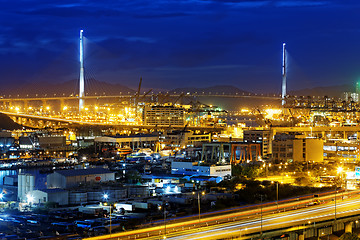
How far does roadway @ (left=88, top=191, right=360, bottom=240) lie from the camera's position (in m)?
4.16

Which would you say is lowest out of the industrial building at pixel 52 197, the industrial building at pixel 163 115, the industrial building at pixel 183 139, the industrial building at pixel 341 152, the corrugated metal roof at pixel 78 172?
the industrial building at pixel 52 197

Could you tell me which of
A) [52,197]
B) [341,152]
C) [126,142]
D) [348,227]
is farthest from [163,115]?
[348,227]

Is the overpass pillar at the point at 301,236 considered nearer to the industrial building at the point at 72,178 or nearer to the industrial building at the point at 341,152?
the industrial building at the point at 72,178

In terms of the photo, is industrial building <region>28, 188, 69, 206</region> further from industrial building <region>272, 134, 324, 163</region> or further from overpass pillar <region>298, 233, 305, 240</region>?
industrial building <region>272, 134, 324, 163</region>

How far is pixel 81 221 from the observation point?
525cm

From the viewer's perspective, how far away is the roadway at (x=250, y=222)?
4164 mm

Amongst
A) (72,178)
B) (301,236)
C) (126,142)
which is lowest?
(301,236)

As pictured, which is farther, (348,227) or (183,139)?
(183,139)

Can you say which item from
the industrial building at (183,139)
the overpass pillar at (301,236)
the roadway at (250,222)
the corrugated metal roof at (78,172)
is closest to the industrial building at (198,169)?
the corrugated metal roof at (78,172)

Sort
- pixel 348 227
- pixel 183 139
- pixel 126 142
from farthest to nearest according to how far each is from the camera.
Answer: pixel 126 142, pixel 183 139, pixel 348 227

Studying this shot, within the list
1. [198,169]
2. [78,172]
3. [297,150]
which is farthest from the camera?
[297,150]

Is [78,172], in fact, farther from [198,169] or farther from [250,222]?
[250,222]

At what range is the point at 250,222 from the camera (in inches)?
183

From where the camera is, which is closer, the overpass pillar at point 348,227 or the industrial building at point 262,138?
the overpass pillar at point 348,227
